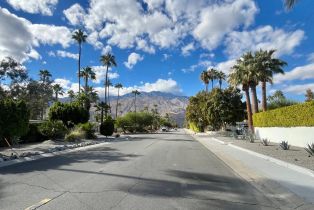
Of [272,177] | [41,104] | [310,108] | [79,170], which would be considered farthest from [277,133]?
[41,104]

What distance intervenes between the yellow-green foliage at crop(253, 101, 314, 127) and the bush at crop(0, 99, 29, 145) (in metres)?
20.4

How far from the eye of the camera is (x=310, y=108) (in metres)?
25.5

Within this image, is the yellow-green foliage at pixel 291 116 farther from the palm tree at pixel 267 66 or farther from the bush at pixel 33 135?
the bush at pixel 33 135

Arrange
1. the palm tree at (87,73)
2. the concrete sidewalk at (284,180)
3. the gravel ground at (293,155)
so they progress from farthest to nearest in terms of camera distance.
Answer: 1. the palm tree at (87,73)
2. the gravel ground at (293,155)
3. the concrete sidewalk at (284,180)

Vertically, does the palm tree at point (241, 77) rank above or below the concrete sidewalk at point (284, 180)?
above

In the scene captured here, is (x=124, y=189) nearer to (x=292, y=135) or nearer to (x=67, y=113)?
(x=292, y=135)

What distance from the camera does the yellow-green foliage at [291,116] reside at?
25631mm

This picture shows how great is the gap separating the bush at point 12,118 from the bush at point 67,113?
19.9 meters

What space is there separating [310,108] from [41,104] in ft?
191

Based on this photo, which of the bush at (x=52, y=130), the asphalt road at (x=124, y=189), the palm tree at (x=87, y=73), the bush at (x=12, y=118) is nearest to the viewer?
the asphalt road at (x=124, y=189)

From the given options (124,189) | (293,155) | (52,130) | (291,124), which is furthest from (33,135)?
(124,189)

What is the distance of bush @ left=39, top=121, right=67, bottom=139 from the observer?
33.9 m

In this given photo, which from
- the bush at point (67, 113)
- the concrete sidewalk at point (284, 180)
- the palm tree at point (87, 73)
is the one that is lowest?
the concrete sidewalk at point (284, 180)

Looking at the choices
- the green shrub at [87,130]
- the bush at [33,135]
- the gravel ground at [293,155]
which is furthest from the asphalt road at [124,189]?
the green shrub at [87,130]
